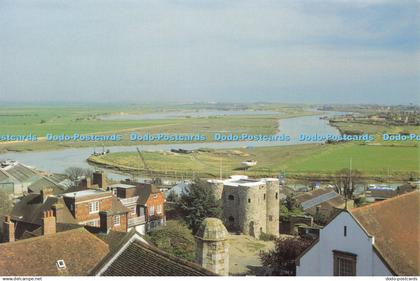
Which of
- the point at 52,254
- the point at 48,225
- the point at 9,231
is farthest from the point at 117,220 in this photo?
the point at 52,254

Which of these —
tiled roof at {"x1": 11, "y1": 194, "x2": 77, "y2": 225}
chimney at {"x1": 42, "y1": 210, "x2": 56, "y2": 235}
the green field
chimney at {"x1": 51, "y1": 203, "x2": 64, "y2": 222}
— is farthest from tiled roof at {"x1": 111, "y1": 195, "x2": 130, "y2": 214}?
the green field

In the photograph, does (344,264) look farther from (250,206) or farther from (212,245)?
(250,206)

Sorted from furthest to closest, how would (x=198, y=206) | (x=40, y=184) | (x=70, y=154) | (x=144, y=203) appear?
(x=70, y=154), (x=40, y=184), (x=198, y=206), (x=144, y=203)

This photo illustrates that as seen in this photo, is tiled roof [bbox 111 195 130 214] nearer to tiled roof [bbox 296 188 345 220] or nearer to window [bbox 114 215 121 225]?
window [bbox 114 215 121 225]

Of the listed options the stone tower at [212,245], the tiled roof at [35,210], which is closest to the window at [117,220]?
the tiled roof at [35,210]

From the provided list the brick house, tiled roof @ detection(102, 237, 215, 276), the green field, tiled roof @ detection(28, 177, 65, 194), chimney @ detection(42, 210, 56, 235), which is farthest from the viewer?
the green field

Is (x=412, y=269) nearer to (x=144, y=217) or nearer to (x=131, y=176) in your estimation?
(x=144, y=217)

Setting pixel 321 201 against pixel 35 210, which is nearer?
pixel 35 210
